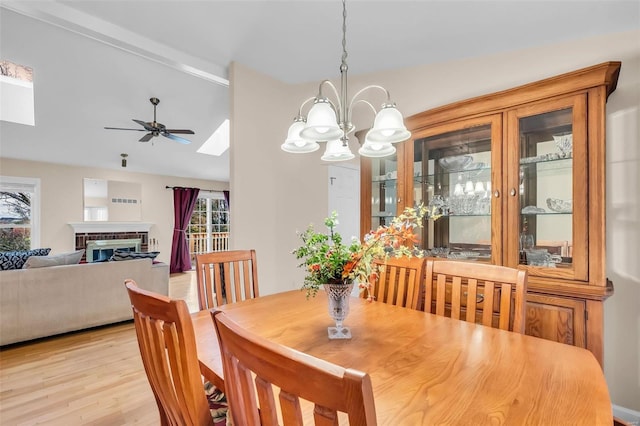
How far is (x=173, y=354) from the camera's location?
0.82m

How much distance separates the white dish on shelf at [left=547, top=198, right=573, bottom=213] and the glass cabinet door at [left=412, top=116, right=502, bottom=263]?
10.4 inches

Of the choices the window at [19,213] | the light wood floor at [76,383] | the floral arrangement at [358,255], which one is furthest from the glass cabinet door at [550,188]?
the window at [19,213]

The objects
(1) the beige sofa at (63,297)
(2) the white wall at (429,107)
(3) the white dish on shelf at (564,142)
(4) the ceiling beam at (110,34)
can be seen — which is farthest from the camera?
(1) the beige sofa at (63,297)

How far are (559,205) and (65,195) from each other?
23.9ft

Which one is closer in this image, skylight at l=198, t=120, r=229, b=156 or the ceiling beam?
the ceiling beam

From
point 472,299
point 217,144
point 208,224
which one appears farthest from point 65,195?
point 472,299

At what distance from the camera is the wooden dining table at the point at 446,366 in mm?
708

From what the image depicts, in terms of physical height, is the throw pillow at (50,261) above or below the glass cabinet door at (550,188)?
below

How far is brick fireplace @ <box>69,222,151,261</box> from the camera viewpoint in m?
5.83

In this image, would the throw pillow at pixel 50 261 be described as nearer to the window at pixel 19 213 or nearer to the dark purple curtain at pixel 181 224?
the window at pixel 19 213

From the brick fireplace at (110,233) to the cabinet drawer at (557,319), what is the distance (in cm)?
685

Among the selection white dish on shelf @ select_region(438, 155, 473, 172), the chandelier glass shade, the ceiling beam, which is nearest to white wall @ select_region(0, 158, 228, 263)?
the ceiling beam

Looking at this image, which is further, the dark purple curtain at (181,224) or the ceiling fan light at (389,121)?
the dark purple curtain at (181,224)

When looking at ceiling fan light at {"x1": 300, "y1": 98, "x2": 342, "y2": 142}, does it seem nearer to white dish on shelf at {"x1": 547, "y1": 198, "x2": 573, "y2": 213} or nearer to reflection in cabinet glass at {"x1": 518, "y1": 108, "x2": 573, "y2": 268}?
reflection in cabinet glass at {"x1": 518, "y1": 108, "x2": 573, "y2": 268}
